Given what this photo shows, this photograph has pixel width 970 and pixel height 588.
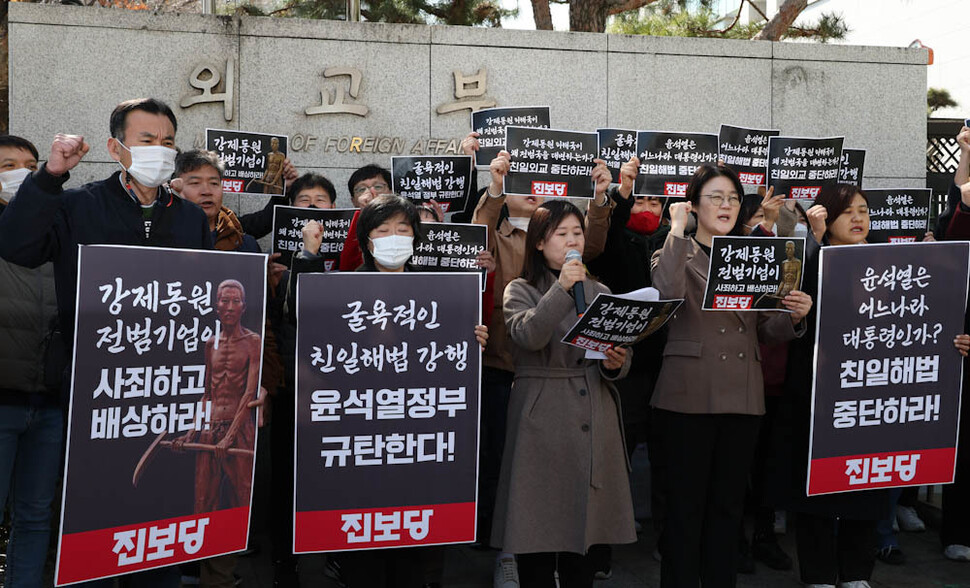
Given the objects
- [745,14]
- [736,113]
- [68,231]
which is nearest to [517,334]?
[68,231]

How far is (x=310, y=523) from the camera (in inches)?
153

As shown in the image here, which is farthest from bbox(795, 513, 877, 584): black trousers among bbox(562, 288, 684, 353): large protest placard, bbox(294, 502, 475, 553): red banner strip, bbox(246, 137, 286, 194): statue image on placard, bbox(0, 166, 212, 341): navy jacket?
bbox(246, 137, 286, 194): statue image on placard

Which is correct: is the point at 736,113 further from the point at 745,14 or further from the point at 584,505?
the point at 745,14

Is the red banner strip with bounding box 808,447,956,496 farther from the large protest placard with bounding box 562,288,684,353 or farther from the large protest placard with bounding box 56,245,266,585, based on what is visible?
the large protest placard with bounding box 56,245,266,585

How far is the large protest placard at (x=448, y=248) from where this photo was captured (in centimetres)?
473

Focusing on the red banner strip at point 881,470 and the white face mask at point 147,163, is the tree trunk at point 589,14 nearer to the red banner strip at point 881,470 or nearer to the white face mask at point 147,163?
the red banner strip at point 881,470

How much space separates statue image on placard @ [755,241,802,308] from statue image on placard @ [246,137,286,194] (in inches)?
124

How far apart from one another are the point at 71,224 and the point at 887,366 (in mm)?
3696

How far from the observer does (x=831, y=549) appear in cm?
463

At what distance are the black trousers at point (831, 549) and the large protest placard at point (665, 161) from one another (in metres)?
2.06

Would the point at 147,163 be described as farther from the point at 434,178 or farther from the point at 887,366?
the point at 887,366

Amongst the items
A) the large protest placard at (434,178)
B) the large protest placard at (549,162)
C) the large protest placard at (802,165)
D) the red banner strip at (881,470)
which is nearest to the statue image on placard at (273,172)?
the large protest placard at (434,178)

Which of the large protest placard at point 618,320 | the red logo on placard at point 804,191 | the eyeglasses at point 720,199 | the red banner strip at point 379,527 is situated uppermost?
the red logo on placard at point 804,191

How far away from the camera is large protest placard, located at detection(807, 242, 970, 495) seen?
4.49 m
